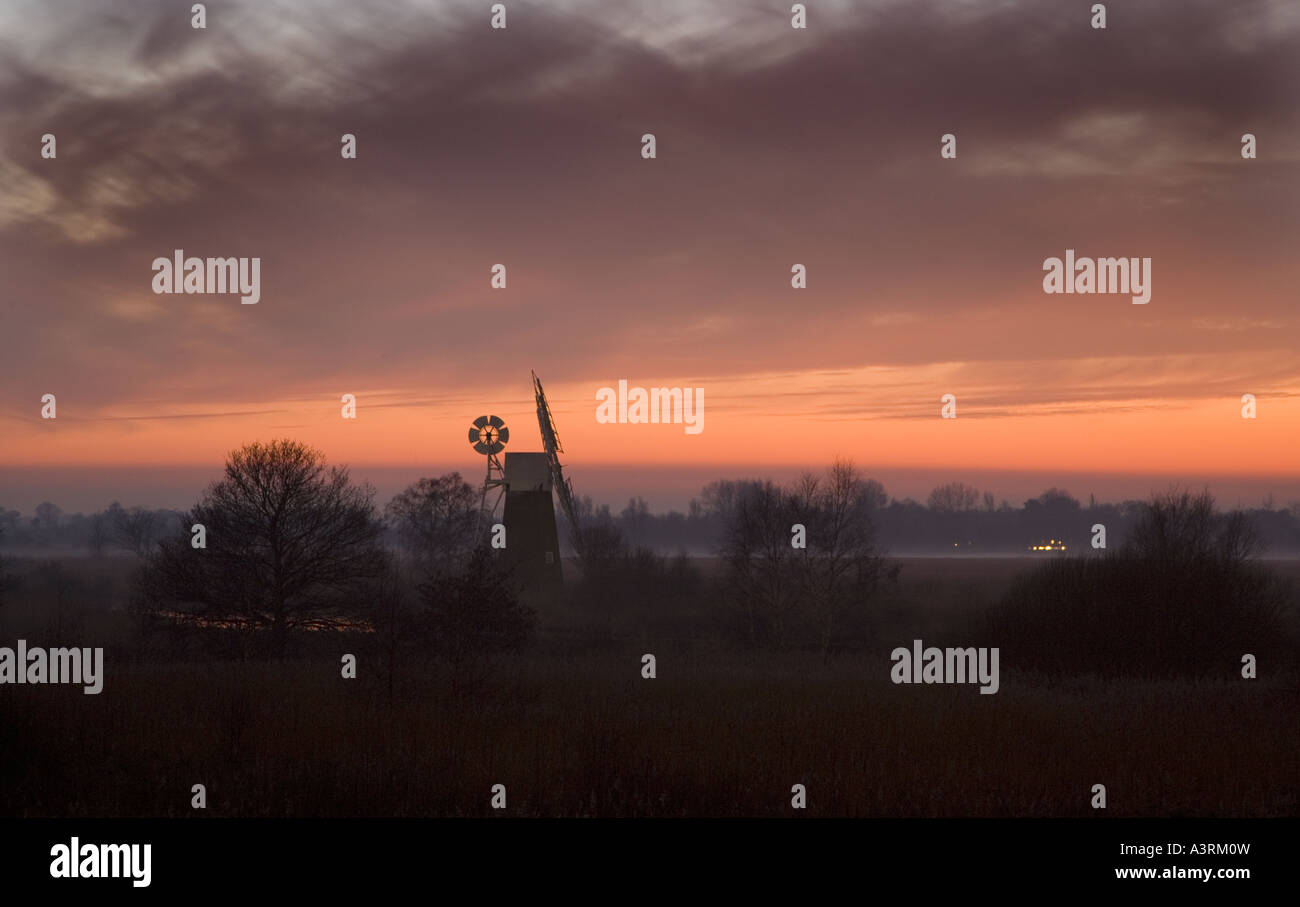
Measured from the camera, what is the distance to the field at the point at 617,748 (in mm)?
12961

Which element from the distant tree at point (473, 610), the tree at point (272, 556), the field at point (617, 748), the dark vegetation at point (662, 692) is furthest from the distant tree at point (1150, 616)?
the tree at point (272, 556)

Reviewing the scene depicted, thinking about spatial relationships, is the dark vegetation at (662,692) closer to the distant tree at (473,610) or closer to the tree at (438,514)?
the distant tree at (473,610)

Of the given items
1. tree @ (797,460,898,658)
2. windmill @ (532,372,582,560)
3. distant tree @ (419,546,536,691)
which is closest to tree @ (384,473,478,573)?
windmill @ (532,372,582,560)

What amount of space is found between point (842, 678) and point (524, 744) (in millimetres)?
15254

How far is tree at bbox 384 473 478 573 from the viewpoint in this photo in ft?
291

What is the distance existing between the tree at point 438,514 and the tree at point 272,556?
5142cm

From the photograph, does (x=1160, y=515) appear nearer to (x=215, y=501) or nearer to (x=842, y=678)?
(x=842, y=678)

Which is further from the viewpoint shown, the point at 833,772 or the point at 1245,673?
the point at 1245,673

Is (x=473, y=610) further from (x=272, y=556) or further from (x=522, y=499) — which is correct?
(x=522, y=499)

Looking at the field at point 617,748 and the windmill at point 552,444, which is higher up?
the windmill at point 552,444

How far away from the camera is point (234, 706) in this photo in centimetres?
1634
